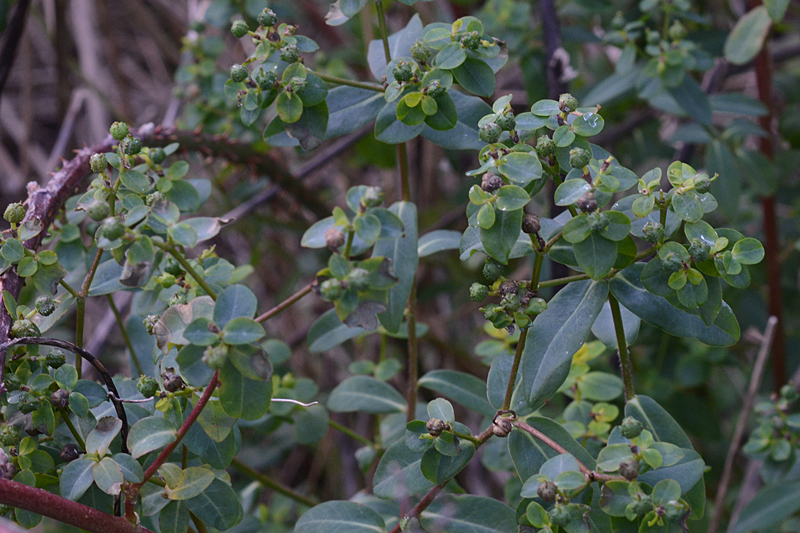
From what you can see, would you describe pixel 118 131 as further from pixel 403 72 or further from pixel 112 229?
pixel 403 72

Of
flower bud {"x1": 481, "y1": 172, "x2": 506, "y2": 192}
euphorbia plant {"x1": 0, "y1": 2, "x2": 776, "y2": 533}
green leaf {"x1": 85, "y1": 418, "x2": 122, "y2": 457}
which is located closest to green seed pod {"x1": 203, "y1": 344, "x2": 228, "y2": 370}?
euphorbia plant {"x1": 0, "y1": 2, "x2": 776, "y2": 533}

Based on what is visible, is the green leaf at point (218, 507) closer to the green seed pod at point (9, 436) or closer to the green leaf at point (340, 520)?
the green leaf at point (340, 520)

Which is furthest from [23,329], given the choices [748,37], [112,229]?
[748,37]

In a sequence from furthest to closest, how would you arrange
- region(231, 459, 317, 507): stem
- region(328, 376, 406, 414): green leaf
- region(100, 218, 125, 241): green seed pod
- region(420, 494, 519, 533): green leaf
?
region(328, 376, 406, 414): green leaf
region(231, 459, 317, 507): stem
region(420, 494, 519, 533): green leaf
region(100, 218, 125, 241): green seed pod

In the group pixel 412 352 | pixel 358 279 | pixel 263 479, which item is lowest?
pixel 263 479

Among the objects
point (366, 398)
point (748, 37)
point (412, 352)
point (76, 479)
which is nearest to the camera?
point (76, 479)

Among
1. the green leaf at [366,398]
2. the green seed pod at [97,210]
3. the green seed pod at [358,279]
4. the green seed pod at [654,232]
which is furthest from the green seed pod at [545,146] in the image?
the green leaf at [366,398]

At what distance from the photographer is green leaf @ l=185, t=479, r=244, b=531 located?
83 cm

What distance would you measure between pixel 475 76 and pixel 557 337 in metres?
0.34

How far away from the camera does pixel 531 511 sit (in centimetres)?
70

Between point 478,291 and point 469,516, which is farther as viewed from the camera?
point 469,516

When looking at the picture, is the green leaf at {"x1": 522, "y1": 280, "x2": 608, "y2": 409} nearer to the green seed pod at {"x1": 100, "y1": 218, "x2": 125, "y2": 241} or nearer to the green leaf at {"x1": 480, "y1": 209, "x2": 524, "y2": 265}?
the green leaf at {"x1": 480, "y1": 209, "x2": 524, "y2": 265}

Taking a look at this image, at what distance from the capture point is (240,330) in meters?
0.67

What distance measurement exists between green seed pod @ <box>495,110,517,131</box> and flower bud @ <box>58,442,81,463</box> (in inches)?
24.5
